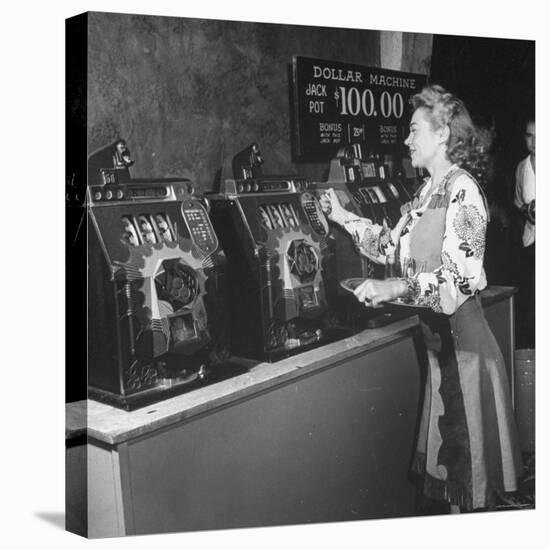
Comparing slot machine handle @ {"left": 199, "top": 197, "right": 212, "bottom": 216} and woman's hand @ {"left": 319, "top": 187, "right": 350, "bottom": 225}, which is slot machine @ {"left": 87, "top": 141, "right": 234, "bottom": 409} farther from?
woman's hand @ {"left": 319, "top": 187, "right": 350, "bottom": 225}

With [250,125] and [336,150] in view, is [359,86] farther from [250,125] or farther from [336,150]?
[250,125]

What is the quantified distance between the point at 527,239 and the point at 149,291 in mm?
2123

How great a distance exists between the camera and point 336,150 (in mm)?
5152

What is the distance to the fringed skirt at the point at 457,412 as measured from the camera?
5.34 meters

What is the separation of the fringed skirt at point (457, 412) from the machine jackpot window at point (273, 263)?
0.62 metres

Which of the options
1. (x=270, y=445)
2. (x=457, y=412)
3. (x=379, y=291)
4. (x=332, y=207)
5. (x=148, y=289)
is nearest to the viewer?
(x=148, y=289)

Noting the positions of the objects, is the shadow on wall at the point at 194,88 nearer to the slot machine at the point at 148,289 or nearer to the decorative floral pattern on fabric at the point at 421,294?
the slot machine at the point at 148,289

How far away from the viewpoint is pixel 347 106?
519 centimetres

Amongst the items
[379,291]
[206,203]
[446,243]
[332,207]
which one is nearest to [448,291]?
[446,243]

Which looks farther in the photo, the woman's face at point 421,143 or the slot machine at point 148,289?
the woman's face at point 421,143

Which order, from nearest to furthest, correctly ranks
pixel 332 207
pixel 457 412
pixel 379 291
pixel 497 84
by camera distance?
1. pixel 332 207
2. pixel 379 291
3. pixel 457 412
4. pixel 497 84

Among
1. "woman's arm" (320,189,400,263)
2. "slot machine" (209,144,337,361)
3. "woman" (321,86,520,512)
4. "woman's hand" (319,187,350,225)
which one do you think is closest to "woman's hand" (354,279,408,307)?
"woman" (321,86,520,512)

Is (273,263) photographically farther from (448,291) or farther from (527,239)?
(527,239)

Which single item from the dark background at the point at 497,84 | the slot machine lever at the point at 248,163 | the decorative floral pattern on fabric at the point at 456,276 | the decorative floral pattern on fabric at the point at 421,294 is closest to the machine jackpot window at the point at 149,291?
the slot machine lever at the point at 248,163
